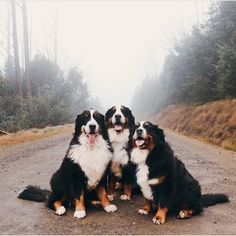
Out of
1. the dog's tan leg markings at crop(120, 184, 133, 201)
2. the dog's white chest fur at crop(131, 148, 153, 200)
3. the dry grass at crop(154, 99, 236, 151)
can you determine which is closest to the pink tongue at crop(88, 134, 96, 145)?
the dog's white chest fur at crop(131, 148, 153, 200)

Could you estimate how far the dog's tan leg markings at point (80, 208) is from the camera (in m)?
6.48

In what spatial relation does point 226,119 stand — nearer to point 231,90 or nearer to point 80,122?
point 231,90

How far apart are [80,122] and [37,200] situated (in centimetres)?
169

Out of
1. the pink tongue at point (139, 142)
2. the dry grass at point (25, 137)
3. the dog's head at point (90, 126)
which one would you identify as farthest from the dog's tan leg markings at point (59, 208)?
the dry grass at point (25, 137)

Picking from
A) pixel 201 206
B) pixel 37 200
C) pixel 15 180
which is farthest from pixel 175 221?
pixel 15 180

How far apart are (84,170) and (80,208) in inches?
22.0

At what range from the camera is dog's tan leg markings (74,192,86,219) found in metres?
6.48

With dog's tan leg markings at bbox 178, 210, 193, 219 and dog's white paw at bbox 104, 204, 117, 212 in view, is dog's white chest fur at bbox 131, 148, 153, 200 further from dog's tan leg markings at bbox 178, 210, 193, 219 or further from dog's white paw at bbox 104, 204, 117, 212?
dog's white paw at bbox 104, 204, 117, 212

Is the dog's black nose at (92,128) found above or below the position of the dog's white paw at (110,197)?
above

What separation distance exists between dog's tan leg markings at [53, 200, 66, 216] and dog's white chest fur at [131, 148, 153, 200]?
1.23 metres

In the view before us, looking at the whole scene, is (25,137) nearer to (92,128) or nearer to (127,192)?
(127,192)

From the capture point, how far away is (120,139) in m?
7.17

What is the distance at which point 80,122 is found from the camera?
682 cm

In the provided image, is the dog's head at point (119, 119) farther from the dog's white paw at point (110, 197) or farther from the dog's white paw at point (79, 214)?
the dog's white paw at point (79, 214)
